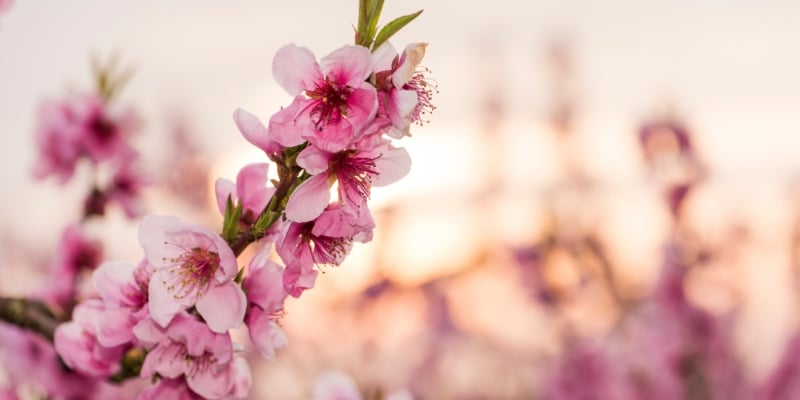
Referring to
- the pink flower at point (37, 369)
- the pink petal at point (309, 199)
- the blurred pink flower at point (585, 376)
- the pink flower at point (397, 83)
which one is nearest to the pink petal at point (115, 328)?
the pink petal at point (309, 199)

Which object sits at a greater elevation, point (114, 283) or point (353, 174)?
point (353, 174)

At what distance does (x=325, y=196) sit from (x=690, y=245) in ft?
12.0

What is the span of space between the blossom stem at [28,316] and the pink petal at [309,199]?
58cm

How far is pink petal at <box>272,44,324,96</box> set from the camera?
0.98 meters

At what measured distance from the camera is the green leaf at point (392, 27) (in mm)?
943

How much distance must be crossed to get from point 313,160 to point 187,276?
233mm

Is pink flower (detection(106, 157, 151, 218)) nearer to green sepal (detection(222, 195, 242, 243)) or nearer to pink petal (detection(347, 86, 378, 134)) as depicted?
green sepal (detection(222, 195, 242, 243))

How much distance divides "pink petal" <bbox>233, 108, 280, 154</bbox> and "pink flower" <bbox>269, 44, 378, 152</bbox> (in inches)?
2.2

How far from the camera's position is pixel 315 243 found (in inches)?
40.1

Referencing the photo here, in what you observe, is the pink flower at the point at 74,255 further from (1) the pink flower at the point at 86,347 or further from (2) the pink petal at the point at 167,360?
(2) the pink petal at the point at 167,360

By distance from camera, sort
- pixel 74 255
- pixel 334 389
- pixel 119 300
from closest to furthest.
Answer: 1. pixel 119 300
2. pixel 334 389
3. pixel 74 255

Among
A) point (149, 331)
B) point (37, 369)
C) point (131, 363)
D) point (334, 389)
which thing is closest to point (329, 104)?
point (149, 331)

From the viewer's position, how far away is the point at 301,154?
950mm

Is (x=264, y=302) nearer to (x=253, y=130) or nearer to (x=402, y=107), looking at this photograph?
(x=253, y=130)
